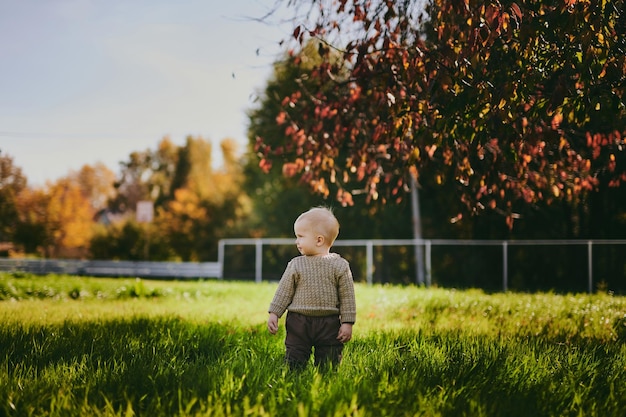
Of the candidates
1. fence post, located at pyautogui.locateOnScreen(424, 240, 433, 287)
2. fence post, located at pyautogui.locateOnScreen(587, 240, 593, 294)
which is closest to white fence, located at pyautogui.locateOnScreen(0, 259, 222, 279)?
fence post, located at pyautogui.locateOnScreen(424, 240, 433, 287)

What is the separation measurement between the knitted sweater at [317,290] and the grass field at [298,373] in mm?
378

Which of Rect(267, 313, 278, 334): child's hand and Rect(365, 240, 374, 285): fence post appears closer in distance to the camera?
Rect(267, 313, 278, 334): child's hand

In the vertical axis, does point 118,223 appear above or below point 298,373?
above

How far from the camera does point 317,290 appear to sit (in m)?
4.03

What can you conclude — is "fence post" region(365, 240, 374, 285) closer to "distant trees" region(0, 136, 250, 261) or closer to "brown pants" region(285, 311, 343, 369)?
"distant trees" region(0, 136, 250, 261)

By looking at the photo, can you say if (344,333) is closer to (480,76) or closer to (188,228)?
(480,76)

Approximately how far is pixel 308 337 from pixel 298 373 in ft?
0.82

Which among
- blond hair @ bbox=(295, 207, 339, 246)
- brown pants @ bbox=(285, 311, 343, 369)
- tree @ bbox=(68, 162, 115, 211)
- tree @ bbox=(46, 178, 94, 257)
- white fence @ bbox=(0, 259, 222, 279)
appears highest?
tree @ bbox=(68, 162, 115, 211)

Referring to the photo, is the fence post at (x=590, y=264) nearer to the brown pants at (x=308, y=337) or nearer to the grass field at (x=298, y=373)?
the grass field at (x=298, y=373)

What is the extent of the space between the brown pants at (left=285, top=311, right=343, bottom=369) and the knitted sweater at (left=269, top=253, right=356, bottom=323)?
2.1 inches

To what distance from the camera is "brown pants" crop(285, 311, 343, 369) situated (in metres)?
4.03

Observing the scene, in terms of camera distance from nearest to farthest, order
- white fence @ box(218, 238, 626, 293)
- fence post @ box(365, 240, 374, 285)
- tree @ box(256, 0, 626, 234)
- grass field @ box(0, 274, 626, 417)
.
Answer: grass field @ box(0, 274, 626, 417)
tree @ box(256, 0, 626, 234)
white fence @ box(218, 238, 626, 293)
fence post @ box(365, 240, 374, 285)

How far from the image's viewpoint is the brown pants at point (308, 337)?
403cm

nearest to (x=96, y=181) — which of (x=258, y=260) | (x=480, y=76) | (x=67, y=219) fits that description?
(x=67, y=219)
